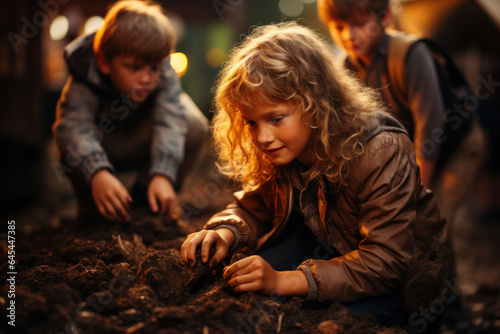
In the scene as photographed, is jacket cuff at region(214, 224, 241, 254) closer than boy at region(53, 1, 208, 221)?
Yes

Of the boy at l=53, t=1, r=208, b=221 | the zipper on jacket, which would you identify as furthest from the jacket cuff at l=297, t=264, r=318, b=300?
the boy at l=53, t=1, r=208, b=221

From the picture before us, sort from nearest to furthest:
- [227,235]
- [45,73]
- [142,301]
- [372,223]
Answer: [142,301], [372,223], [227,235], [45,73]

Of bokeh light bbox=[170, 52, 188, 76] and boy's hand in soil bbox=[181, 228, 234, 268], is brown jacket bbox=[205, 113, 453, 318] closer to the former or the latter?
boy's hand in soil bbox=[181, 228, 234, 268]

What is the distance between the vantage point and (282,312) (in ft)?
5.30

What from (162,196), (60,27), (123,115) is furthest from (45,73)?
(162,196)

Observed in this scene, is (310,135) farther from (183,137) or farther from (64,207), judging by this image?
(64,207)

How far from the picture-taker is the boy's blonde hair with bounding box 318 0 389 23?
2.71 meters

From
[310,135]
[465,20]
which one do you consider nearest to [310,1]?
[465,20]

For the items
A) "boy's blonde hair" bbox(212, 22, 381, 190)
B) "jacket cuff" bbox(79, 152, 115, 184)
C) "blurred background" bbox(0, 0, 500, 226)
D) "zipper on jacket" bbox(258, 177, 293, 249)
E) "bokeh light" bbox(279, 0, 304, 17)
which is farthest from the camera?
"bokeh light" bbox(279, 0, 304, 17)

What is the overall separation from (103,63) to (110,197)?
80 centimetres

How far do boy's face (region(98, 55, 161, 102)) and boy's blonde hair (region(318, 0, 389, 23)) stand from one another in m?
1.04

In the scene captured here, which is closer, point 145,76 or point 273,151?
point 273,151

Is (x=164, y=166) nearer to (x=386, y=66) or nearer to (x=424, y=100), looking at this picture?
(x=386, y=66)

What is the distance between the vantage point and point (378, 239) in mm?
1687
